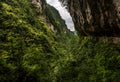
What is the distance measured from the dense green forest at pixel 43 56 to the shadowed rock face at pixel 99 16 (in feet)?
6.15

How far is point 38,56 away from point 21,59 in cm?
459

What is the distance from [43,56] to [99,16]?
107ft

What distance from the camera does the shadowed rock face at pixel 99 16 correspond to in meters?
32.1

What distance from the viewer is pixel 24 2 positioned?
10912 centimetres

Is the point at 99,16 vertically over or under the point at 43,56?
over

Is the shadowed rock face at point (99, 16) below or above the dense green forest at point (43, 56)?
above

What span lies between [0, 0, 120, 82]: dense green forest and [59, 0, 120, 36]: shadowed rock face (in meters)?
1.87

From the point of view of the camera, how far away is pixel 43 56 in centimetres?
6788

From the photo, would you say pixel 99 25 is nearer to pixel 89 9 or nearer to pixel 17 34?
pixel 89 9

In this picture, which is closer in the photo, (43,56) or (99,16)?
(99,16)

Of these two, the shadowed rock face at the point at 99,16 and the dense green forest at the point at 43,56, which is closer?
the shadowed rock face at the point at 99,16

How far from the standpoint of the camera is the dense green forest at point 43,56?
1461 inches

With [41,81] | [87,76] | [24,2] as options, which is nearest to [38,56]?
[41,81]

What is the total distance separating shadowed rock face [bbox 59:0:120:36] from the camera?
32.1 meters
